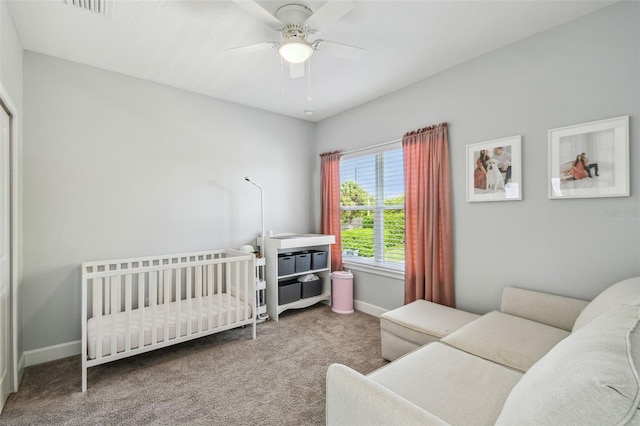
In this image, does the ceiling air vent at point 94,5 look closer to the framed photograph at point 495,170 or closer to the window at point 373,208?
the window at point 373,208

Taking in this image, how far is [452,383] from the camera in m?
1.37

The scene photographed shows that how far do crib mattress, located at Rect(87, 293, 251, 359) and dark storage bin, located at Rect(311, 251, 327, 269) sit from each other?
1.01 metres

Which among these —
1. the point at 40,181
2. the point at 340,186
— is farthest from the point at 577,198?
the point at 40,181

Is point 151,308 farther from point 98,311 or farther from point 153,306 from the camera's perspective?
point 98,311

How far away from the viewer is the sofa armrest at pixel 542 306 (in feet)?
6.26

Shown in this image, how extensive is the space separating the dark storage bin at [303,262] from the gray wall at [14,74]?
7.72 feet

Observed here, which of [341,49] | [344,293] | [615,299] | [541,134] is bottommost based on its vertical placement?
[344,293]

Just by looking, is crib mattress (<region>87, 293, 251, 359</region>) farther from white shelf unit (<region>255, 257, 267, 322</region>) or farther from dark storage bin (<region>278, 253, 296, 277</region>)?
dark storage bin (<region>278, 253, 296, 277</region>)

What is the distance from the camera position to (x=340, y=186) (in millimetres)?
3896

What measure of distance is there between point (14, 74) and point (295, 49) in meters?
2.02

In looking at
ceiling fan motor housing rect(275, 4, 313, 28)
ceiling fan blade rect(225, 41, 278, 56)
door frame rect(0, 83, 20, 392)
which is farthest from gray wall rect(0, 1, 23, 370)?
ceiling fan motor housing rect(275, 4, 313, 28)

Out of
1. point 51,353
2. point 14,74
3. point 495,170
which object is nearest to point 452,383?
point 495,170

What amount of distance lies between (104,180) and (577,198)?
3.78 meters

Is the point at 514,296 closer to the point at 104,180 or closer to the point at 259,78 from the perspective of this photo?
the point at 259,78
